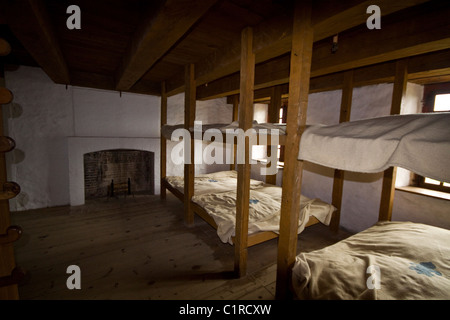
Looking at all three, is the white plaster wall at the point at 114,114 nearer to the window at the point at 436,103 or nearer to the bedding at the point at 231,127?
the bedding at the point at 231,127

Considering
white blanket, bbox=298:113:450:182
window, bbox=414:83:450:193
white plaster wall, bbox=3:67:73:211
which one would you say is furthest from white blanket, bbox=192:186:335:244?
white plaster wall, bbox=3:67:73:211

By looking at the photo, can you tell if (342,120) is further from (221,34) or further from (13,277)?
(13,277)

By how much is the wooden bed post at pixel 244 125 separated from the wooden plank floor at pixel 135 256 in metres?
0.42

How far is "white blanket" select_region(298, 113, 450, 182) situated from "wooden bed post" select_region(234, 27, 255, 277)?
32.3 inches

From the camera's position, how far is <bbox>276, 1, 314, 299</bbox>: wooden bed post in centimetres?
185

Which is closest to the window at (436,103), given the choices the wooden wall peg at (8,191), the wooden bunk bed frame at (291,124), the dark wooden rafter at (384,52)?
the dark wooden rafter at (384,52)

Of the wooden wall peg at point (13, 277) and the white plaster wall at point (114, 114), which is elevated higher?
the white plaster wall at point (114, 114)

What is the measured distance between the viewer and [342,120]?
13.3ft

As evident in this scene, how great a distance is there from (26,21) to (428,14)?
4093 millimetres

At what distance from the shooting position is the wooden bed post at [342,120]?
3.96 metres

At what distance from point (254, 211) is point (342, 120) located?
98.9 inches

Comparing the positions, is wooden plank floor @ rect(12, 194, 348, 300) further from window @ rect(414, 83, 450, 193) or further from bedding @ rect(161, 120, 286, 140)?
bedding @ rect(161, 120, 286, 140)

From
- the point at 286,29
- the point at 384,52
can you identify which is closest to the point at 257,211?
the point at 286,29
